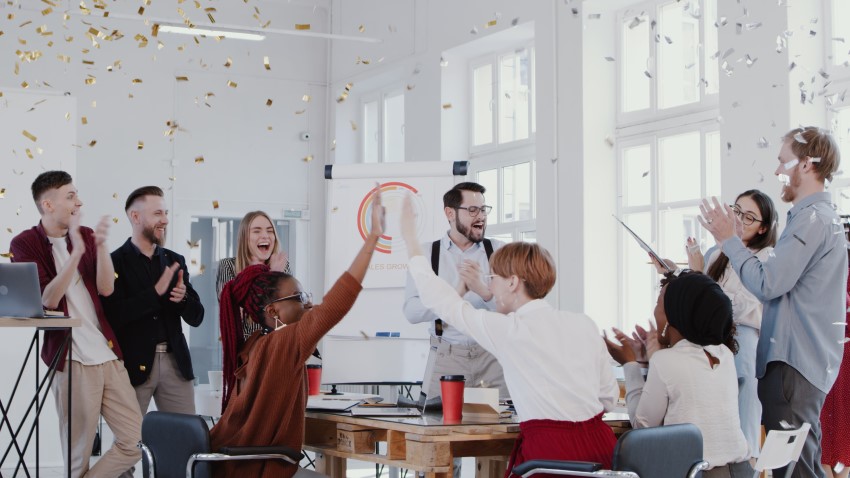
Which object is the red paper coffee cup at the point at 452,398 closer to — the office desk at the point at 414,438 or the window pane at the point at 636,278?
the office desk at the point at 414,438

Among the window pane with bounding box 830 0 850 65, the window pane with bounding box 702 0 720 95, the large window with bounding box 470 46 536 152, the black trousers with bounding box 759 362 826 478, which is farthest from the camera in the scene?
the large window with bounding box 470 46 536 152

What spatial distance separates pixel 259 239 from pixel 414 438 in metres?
2.46

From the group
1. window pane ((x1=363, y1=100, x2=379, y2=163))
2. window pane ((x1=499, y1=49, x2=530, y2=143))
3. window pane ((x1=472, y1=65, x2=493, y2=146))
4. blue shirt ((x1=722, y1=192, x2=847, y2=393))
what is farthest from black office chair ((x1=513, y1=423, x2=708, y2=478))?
window pane ((x1=363, y1=100, x2=379, y2=163))

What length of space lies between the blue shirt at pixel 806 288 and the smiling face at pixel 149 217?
278cm

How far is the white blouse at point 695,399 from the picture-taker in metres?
3.14

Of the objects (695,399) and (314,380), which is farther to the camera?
(314,380)

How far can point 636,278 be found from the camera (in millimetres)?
7945

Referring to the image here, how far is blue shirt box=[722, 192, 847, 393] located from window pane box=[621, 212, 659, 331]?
430 cm

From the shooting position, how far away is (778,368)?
3498mm

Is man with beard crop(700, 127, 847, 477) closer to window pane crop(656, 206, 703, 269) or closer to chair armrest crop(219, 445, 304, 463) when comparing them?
chair armrest crop(219, 445, 304, 463)

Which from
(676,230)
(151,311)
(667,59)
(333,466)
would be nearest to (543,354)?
(333,466)

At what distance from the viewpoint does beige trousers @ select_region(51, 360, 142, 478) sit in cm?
453

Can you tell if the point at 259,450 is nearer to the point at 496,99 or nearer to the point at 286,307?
the point at 286,307

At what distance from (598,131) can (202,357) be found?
5.43 meters
